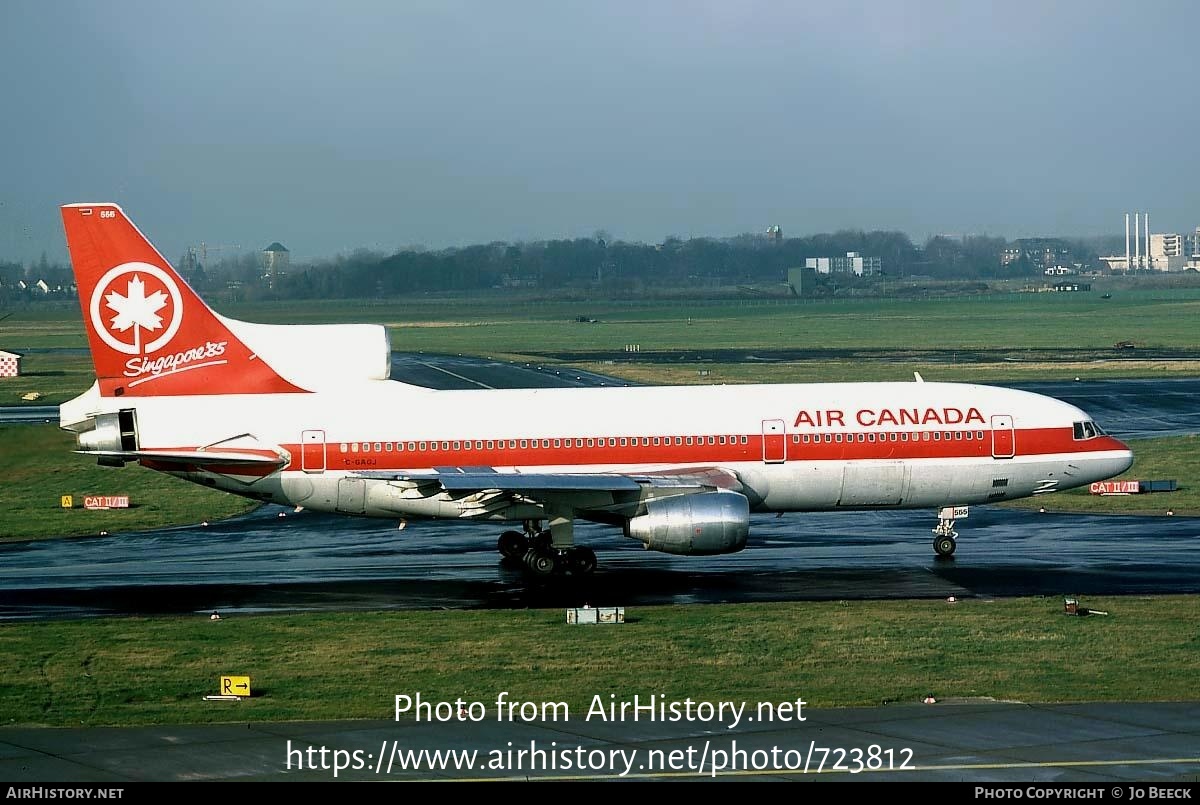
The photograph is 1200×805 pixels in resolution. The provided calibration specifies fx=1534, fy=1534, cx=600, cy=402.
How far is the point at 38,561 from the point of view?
4338 centimetres

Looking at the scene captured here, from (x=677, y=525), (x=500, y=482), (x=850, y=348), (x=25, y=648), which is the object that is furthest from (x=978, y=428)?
(x=850, y=348)

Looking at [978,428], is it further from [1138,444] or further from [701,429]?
[1138,444]

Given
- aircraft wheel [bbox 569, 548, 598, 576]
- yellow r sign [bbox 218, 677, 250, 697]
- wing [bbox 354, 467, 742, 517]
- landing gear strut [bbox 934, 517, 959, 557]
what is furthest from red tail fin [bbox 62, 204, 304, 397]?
landing gear strut [bbox 934, 517, 959, 557]

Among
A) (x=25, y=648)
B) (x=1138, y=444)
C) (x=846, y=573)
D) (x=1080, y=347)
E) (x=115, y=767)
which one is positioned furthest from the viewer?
(x=1080, y=347)

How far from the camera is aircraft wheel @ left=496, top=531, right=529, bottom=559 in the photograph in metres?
42.1

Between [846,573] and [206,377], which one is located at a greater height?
[206,377]

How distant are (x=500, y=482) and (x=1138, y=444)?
38.7 metres

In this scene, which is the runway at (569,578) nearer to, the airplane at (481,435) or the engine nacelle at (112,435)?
the airplane at (481,435)

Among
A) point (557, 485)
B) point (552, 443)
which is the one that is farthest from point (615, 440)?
point (557, 485)

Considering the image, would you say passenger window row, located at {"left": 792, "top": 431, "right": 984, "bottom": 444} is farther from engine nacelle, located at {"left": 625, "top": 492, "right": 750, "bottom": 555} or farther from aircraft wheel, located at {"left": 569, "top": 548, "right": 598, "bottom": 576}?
aircraft wheel, located at {"left": 569, "top": 548, "right": 598, "bottom": 576}

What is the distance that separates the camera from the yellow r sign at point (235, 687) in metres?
27.2

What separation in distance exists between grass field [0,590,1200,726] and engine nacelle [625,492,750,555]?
273 centimetres

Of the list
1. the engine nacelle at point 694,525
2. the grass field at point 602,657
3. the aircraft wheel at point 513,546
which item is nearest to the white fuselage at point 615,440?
the engine nacelle at point 694,525
